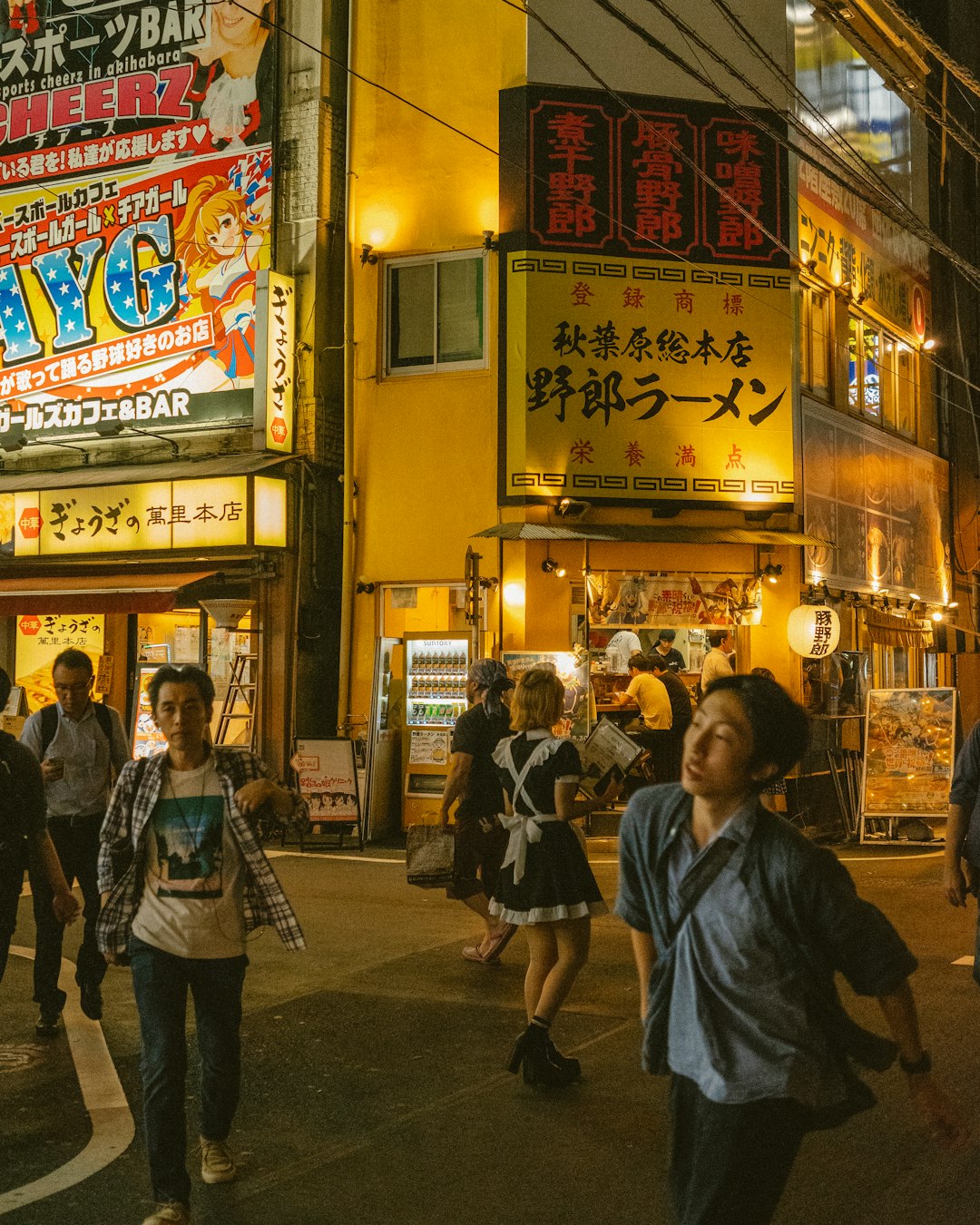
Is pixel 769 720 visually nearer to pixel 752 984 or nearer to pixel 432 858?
pixel 752 984

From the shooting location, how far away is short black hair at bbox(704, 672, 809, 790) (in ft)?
11.0

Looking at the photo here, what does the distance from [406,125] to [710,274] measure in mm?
4314

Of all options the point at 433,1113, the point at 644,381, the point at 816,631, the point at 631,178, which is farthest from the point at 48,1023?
the point at 631,178

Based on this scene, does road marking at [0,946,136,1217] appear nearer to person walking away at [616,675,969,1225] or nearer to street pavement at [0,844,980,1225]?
street pavement at [0,844,980,1225]

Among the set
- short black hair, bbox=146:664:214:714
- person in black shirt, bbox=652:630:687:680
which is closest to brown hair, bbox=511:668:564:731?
short black hair, bbox=146:664:214:714

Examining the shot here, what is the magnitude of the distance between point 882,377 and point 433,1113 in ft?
58.9

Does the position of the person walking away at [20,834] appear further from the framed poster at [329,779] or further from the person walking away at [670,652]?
the person walking away at [670,652]

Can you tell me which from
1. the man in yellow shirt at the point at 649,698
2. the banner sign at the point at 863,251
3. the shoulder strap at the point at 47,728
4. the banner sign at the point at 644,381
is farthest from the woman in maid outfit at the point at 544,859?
the banner sign at the point at 863,251

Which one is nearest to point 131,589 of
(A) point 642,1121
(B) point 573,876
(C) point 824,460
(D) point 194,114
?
(D) point 194,114

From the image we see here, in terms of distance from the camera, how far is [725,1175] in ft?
10.4

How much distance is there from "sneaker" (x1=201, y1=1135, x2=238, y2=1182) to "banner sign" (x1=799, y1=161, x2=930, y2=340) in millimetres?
15566

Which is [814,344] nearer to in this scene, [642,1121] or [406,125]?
[406,125]

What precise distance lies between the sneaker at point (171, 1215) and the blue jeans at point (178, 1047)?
1.0 inches

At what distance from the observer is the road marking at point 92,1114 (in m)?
5.20
